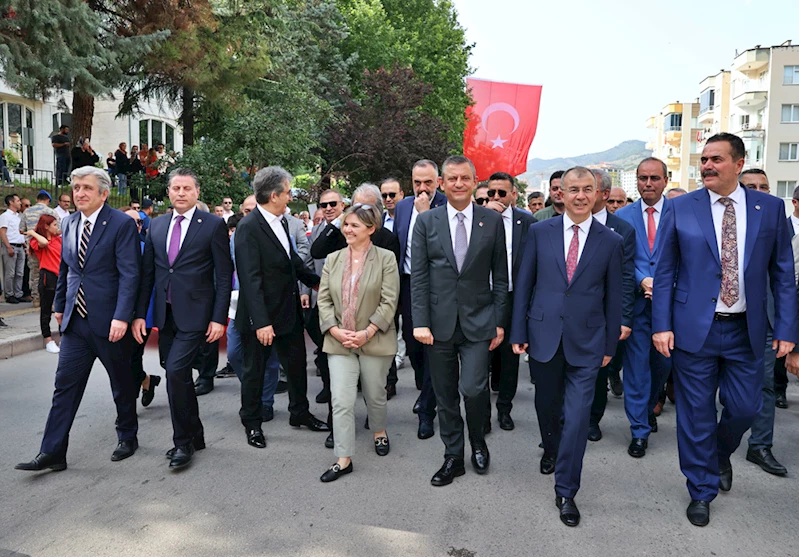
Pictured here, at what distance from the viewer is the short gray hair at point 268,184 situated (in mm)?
5285

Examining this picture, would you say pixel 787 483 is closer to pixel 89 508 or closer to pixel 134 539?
pixel 134 539

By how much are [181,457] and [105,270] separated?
1487 mm

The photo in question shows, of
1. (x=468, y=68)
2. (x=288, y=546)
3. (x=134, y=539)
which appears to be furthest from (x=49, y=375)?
(x=468, y=68)

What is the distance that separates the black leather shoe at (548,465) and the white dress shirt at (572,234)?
4.95ft

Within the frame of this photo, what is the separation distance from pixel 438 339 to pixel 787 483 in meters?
2.62

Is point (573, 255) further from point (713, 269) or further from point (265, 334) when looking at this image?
point (265, 334)

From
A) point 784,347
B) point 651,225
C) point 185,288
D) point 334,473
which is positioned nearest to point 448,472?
point 334,473

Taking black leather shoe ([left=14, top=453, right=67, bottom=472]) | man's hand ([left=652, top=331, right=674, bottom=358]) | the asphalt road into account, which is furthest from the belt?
black leather shoe ([left=14, top=453, right=67, bottom=472])

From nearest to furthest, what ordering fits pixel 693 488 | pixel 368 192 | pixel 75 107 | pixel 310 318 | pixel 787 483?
pixel 693 488 < pixel 787 483 < pixel 368 192 < pixel 310 318 < pixel 75 107

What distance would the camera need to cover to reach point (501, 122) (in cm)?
1877

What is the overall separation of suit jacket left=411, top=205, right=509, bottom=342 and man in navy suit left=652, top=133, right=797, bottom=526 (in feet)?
3.63


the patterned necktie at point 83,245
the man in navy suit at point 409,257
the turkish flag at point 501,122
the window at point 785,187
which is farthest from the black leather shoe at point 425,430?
the window at point 785,187

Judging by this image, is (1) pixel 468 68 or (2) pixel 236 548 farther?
(1) pixel 468 68

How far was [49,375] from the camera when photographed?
7.67 meters
